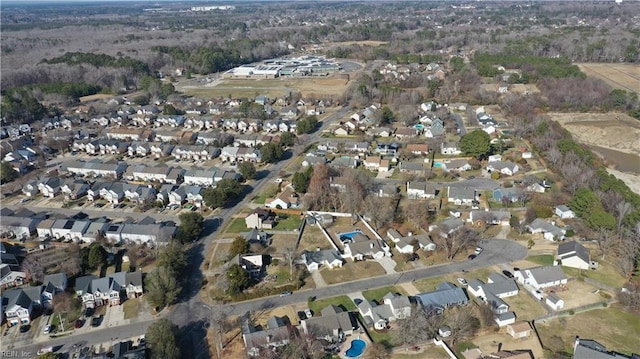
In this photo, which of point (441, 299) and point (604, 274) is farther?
point (604, 274)

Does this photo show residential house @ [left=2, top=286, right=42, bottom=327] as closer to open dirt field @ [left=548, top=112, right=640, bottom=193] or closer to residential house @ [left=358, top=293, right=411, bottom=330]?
residential house @ [left=358, top=293, right=411, bottom=330]

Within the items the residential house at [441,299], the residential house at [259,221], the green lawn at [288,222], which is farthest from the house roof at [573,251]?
the residential house at [259,221]

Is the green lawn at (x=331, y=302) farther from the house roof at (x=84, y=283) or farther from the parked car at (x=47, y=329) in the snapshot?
the parked car at (x=47, y=329)

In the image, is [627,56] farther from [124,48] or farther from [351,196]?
[124,48]

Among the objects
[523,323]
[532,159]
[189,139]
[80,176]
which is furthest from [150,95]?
[523,323]

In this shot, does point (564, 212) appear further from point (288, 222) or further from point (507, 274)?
point (288, 222)

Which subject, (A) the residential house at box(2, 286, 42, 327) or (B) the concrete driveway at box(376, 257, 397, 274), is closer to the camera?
(A) the residential house at box(2, 286, 42, 327)

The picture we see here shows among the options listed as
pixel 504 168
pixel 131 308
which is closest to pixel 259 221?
pixel 131 308

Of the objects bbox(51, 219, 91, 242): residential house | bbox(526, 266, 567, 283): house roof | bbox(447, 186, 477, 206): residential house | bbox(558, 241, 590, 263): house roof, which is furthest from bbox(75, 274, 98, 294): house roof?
bbox(558, 241, 590, 263): house roof
